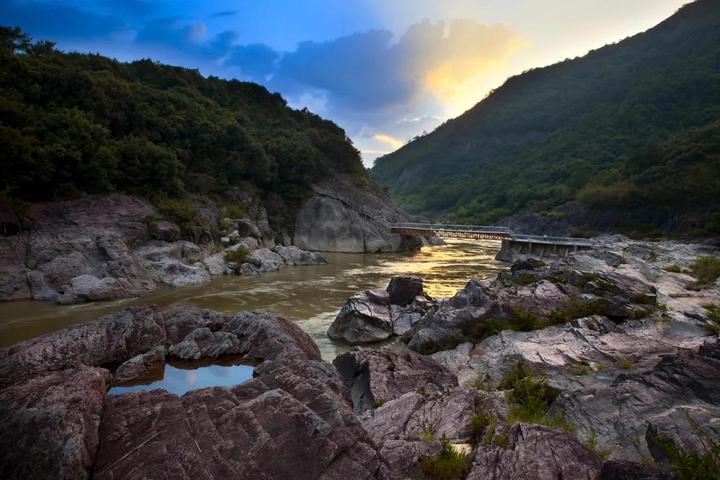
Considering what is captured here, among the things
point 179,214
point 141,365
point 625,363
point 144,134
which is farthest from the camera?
point 144,134

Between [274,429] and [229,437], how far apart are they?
0.72 metres

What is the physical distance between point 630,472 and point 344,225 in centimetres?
5096

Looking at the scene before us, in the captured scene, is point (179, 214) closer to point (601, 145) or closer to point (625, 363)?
point (625, 363)

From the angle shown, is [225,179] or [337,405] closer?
[337,405]

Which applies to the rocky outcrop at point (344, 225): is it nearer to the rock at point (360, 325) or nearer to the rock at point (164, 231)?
the rock at point (164, 231)

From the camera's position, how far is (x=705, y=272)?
860 inches

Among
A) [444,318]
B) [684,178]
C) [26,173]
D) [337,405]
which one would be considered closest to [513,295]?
[444,318]

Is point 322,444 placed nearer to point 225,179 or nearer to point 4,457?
point 4,457

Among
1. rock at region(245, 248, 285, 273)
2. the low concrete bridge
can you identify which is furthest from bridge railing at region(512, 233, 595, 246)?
rock at region(245, 248, 285, 273)

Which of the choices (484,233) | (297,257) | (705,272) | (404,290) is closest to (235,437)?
(404,290)

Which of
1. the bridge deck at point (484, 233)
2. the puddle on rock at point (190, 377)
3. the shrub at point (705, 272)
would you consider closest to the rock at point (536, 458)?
the puddle on rock at point (190, 377)

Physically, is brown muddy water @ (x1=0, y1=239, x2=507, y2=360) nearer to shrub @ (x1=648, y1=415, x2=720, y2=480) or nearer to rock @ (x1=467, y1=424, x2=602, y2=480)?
rock @ (x1=467, y1=424, x2=602, y2=480)

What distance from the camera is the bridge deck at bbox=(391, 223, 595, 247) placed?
43750 mm

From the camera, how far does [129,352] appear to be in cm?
1273
